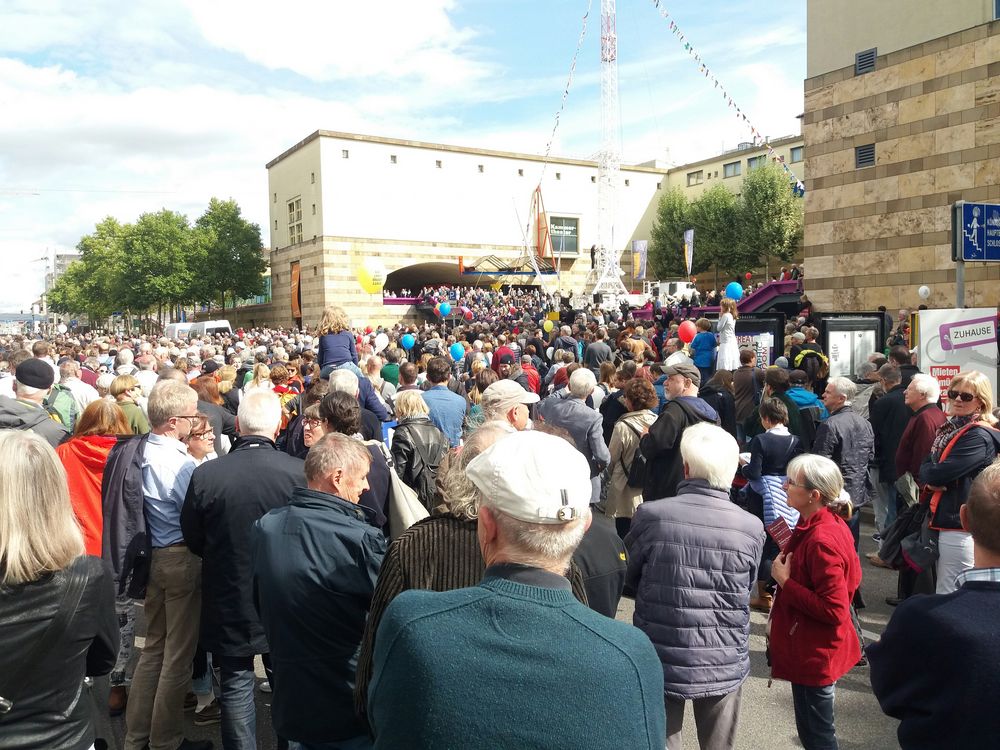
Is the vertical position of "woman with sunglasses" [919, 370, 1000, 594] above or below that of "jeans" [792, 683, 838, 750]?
above

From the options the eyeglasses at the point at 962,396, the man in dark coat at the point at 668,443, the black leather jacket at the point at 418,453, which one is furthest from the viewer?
the man in dark coat at the point at 668,443

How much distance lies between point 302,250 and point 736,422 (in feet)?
126

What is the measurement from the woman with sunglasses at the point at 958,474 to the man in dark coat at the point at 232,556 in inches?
156

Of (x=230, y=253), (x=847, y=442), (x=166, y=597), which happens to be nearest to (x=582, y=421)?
(x=847, y=442)

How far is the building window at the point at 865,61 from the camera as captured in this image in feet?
53.7

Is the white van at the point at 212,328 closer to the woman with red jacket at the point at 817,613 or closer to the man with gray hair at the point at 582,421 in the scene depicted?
the man with gray hair at the point at 582,421

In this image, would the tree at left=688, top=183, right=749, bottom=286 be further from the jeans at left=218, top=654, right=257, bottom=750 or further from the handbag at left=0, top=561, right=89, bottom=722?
the handbag at left=0, top=561, right=89, bottom=722

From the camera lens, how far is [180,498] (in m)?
3.91

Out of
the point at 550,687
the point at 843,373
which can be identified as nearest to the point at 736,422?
the point at 843,373

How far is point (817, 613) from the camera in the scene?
314cm

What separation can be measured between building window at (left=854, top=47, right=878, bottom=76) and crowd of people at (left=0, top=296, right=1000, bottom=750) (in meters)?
13.5

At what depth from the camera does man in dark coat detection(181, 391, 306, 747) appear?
347cm

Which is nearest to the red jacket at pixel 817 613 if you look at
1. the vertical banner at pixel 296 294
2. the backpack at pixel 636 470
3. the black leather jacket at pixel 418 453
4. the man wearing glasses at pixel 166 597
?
the backpack at pixel 636 470

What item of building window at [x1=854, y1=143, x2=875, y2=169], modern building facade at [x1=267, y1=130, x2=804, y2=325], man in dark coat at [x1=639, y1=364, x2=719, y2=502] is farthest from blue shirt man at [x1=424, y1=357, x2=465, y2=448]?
modern building facade at [x1=267, y1=130, x2=804, y2=325]
